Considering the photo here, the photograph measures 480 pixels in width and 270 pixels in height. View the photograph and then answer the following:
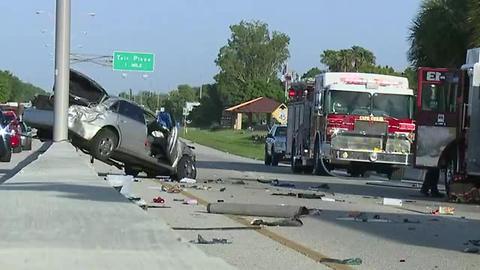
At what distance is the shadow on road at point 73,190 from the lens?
11.2 metres

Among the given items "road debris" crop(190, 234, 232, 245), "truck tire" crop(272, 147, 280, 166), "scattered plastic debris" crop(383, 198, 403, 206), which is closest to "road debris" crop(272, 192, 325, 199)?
"scattered plastic debris" crop(383, 198, 403, 206)

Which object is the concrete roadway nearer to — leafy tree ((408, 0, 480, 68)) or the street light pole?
the street light pole

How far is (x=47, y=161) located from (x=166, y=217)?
165 inches

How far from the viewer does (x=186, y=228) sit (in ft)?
38.7

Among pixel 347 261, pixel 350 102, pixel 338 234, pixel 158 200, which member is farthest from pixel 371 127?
pixel 347 261

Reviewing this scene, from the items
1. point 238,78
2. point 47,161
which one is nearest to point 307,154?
point 47,161

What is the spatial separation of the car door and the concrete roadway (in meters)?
2.02

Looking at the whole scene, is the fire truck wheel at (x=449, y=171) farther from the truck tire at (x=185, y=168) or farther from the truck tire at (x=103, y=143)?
the truck tire at (x=103, y=143)

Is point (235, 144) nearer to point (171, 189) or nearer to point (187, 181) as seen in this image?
point (187, 181)

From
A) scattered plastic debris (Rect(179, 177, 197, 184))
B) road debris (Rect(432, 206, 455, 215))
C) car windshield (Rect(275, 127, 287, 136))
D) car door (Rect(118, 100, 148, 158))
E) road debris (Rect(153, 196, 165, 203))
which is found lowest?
scattered plastic debris (Rect(179, 177, 197, 184))

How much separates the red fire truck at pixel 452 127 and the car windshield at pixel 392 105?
5.95 m

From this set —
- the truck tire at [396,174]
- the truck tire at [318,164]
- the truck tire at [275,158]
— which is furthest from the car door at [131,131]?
the truck tire at [275,158]

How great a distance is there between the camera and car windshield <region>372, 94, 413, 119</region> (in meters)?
25.9

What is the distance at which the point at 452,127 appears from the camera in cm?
1945
